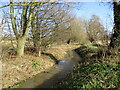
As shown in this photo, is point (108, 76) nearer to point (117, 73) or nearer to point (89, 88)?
point (117, 73)

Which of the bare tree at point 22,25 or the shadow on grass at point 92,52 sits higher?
the bare tree at point 22,25

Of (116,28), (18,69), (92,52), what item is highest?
(116,28)

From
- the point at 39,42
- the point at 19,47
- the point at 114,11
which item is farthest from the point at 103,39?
the point at 19,47

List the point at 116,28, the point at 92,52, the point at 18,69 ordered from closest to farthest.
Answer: the point at 18,69 < the point at 116,28 < the point at 92,52

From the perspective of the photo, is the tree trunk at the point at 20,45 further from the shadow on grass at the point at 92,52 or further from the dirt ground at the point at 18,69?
the shadow on grass at the point at 92,52

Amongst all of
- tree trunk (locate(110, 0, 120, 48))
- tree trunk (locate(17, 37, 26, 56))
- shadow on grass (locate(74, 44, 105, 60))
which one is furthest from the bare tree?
tree trunk (locate(110, 0, 120, 48))

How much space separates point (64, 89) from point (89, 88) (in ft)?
4.52

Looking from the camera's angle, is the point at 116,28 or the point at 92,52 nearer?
the point at 116,28

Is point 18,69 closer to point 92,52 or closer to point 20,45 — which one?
point 20,45

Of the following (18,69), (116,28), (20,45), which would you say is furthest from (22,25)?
(116,28)

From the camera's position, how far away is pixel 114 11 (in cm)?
1105

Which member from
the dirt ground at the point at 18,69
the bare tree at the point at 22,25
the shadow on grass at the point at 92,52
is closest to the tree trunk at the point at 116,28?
the shadow on grass at the point at 92,52

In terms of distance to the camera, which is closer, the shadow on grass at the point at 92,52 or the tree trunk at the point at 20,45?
the shadow on grass at the point at 92,52

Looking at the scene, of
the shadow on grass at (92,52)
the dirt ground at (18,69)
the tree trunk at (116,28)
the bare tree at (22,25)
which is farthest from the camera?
the bare tree at (22,25)
